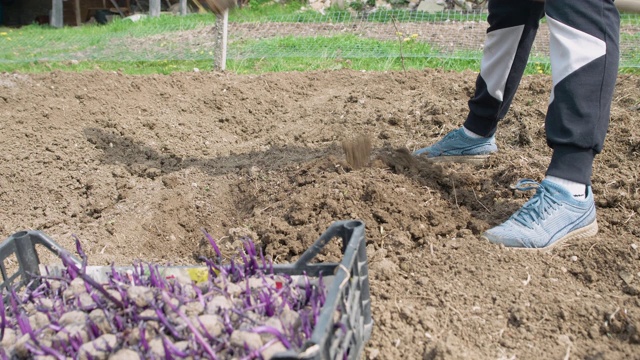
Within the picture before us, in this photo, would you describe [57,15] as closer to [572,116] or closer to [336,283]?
[572,116]

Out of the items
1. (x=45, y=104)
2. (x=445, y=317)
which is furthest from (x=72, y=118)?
Answer: (x=445, y=317)

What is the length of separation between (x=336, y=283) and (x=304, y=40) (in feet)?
20.3

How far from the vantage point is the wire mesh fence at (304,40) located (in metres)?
6.59

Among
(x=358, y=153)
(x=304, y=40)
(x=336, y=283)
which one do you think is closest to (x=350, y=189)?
(x=358, y=153)

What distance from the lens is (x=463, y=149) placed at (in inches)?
126

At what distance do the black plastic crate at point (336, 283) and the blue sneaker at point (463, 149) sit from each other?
62.2 inches

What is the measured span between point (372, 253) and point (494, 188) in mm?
809

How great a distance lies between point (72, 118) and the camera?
428 cm

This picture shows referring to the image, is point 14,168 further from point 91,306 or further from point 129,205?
point 91,306

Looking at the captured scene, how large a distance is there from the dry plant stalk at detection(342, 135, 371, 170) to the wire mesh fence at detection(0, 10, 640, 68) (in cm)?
269

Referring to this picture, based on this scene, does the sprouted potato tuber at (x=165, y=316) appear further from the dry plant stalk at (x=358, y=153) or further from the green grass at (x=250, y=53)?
the green grass at (x=250, y=53)

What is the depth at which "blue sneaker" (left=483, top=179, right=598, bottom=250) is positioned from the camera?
7.61 feet

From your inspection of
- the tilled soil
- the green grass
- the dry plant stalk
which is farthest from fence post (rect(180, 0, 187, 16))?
Result: the dry plant stalk

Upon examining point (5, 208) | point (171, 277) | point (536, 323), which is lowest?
point (5, 208)
